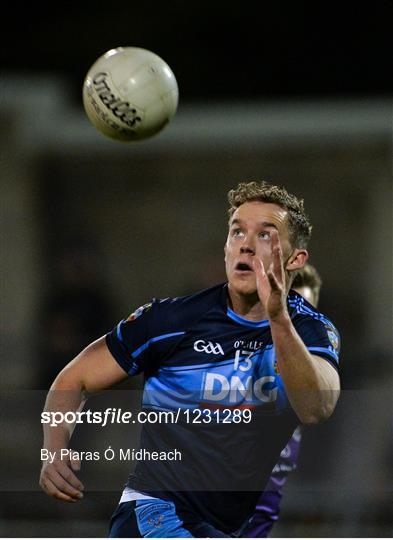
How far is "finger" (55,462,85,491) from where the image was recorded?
3.53 m

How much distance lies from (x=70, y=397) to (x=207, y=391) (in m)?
0.53

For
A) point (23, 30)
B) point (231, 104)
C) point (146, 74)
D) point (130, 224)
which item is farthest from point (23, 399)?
point (23, 30)

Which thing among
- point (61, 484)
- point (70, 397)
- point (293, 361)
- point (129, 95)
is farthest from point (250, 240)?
point (61, 484)

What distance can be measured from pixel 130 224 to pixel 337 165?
8.50 feet

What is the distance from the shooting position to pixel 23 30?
12.0 metres

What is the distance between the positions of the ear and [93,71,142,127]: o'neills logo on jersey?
1.02 meters

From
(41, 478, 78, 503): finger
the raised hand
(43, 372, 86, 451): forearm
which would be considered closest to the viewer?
the raised hand

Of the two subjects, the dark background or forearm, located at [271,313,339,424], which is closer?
forearm, located at [271,313,339,424]

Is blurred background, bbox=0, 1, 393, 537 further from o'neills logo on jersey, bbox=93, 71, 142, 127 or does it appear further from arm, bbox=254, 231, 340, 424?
arm, bbox=254, 231, 340, 424

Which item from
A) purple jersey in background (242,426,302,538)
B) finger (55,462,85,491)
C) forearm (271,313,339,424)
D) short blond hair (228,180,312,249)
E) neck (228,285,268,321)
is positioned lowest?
purple jersey in background (242,426,302,538)

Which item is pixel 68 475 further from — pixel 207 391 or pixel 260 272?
pixel 260 272

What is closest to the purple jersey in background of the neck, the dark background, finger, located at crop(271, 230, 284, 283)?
the neck

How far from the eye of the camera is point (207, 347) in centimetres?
367

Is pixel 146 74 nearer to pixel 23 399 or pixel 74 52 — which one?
pixel 23 399
